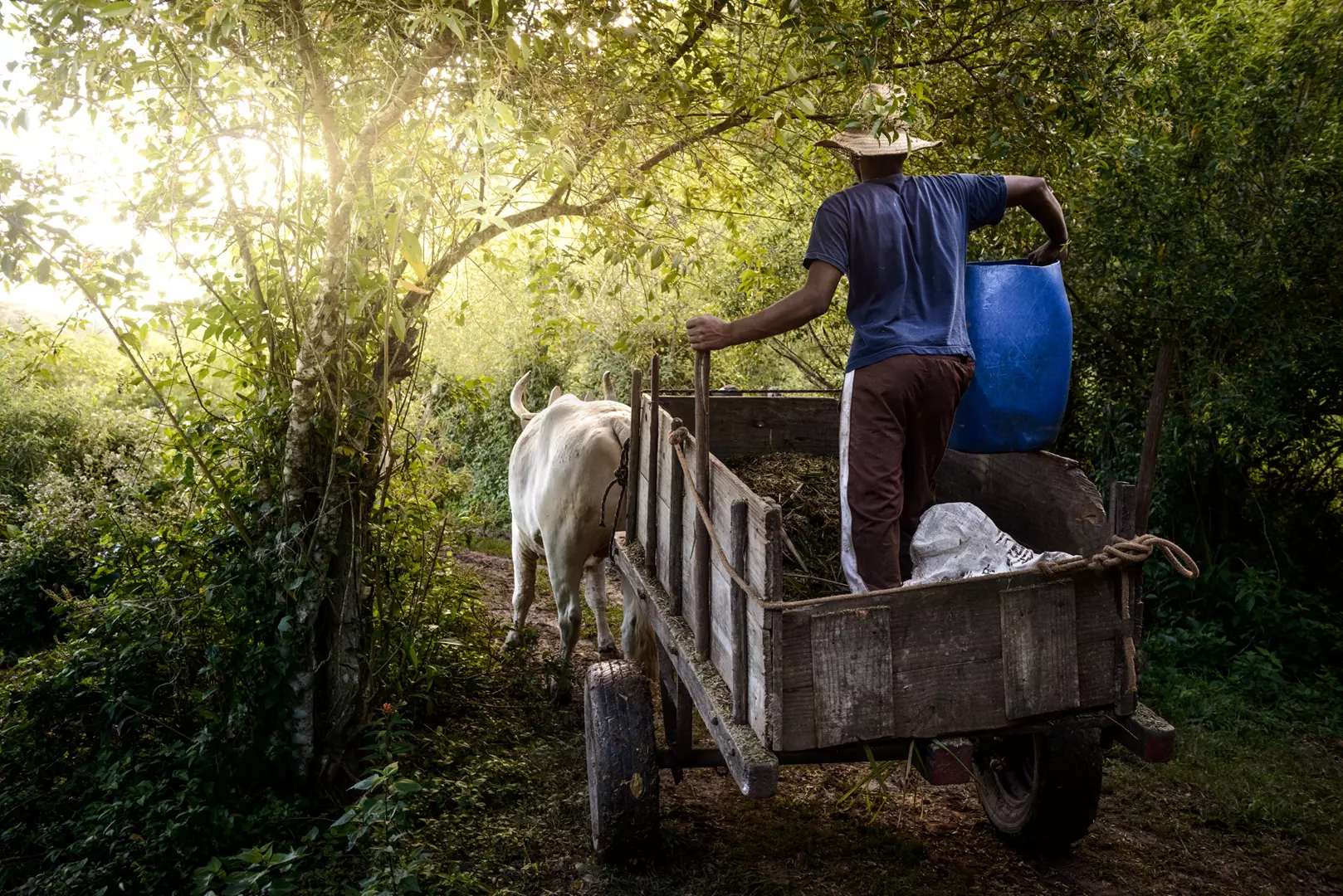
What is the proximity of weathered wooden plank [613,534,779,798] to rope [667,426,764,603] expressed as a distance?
0.37m

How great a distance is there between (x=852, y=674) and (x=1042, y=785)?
1.49 meters

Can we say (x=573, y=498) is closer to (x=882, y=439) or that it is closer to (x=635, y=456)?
(x=635, y=456)

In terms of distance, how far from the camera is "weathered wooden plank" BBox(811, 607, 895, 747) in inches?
93.8

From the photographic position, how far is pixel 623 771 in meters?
3.36

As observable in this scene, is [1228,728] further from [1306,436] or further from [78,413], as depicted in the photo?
[78,413]

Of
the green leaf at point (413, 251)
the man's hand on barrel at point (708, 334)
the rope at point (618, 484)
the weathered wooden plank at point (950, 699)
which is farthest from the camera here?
the rope at point (618, 484)

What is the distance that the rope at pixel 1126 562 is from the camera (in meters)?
2.42

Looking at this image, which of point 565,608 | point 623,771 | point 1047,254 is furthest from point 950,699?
point 565,608

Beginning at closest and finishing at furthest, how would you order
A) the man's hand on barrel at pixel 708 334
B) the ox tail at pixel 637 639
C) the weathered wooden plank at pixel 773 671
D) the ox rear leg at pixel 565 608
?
the weathered wooden plank at pixel 773 671
the man's hand on barrel at pixel 708 334
the ox tail at pixel 637 639
the ox rear leg at pixel 565 608

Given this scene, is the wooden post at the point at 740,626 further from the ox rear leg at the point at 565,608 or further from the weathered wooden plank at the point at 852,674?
the ox rear leg at the point at 565,608

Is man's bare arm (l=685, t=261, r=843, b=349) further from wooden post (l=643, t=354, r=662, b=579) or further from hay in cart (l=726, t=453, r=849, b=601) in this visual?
hay in cart (l=726, t=453, r=849, b=601)

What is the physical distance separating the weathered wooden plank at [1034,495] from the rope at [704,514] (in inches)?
45.0

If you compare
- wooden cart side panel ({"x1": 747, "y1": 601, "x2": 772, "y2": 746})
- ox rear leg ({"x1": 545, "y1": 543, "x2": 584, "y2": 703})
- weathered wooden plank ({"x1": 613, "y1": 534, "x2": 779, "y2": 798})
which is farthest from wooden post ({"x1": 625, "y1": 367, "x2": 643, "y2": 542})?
wooden cart side panel ({"x1": 747, "y1": 601, "x2": 772, "y2": 746})

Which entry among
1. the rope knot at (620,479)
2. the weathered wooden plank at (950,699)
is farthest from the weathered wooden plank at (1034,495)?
the rope knot at (620,479)
